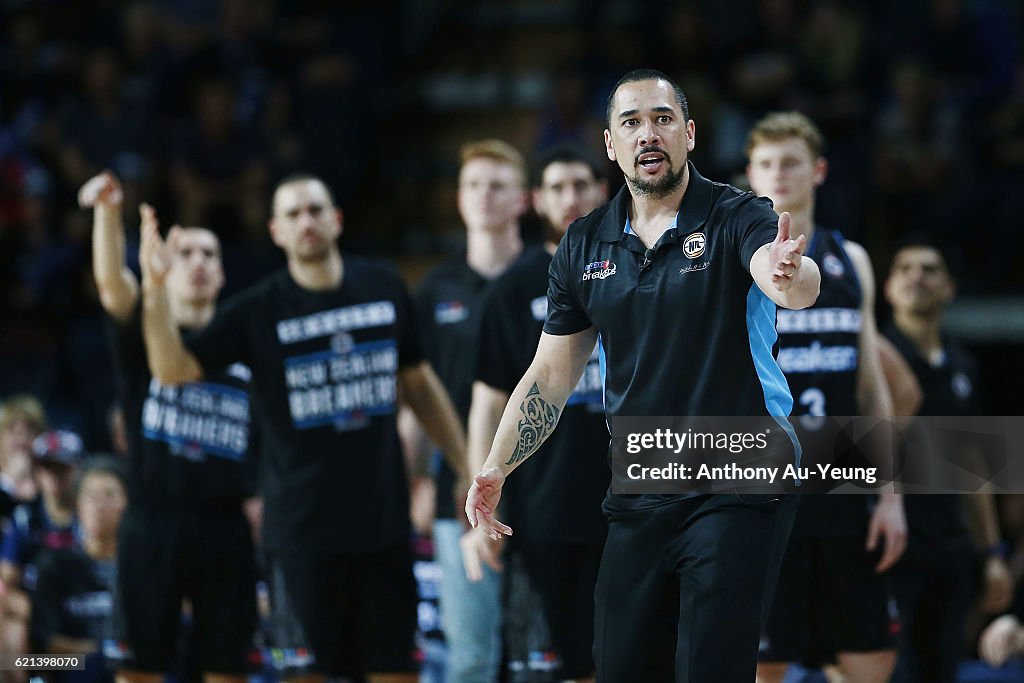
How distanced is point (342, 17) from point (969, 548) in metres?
9.08

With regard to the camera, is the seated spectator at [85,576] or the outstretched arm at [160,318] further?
the seated spectator at [85,576]

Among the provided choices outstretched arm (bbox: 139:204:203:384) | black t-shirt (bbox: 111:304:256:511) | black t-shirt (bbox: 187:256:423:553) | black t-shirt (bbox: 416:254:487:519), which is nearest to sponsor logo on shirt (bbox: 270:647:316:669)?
black t-shirt (bbox: 187:256:423:553)

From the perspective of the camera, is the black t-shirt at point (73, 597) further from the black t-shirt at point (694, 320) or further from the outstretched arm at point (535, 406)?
the black t-shirt at point (694, 320)

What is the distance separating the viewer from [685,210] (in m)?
4.93

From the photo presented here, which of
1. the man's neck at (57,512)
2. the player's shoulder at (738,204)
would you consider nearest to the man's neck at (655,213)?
the player's shoulder at (738,204)

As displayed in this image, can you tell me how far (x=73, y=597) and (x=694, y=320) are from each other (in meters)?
5.75

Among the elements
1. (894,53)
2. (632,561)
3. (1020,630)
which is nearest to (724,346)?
(632,561)

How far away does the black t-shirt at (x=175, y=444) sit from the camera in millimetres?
7637

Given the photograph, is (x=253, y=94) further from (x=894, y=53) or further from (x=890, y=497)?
(x=890, y=497)

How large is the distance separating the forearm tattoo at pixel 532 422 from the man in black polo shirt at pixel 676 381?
12 mm

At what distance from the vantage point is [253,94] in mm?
13711

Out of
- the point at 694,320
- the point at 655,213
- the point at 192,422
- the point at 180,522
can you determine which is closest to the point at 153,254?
the point at 192,422

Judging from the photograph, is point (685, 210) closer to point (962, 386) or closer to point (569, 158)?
point (569, 158)

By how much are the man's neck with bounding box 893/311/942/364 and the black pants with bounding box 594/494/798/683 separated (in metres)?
3.60
